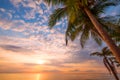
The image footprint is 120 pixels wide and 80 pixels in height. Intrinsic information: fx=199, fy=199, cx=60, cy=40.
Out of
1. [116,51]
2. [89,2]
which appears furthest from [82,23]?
[116,51]

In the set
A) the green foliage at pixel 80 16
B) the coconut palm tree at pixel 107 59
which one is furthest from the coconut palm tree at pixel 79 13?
the coconut palm tree at pixel 107 59

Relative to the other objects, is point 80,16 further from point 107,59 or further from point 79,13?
point 107,59

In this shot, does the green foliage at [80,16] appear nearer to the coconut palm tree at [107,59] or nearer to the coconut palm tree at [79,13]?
the coconut palm tree at [79,13]

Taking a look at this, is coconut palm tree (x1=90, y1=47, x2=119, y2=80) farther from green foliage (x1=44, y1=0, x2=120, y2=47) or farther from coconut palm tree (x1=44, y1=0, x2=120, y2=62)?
coconut palm tree (x1=44, y1=0, x2=120, y2=62)

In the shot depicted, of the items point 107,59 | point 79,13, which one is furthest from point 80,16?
point 107,59

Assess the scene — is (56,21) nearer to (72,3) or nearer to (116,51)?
(72,3)

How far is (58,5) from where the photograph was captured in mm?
11789

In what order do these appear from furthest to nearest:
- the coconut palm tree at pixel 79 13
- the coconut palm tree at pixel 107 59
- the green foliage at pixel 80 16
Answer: the coconut palm tree at pixel 107 59, the green foliage at pixel 80 16, the coconut palm tree at pixel 79 13

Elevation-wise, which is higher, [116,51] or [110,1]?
[110,1]

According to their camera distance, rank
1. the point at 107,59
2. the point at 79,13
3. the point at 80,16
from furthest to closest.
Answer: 1. the point at 107,59
2. the point at 80,16
3. the point at 79,13

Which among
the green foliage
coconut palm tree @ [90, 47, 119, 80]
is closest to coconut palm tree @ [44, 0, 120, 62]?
the green foliage

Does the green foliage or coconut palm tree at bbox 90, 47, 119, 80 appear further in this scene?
coconut palm tree at bbox 90, 47, 119, 80

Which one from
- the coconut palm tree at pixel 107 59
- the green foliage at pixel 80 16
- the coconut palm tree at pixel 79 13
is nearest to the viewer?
the coconut palm tree at pixel 79 13

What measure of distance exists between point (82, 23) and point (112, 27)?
6.88ft
